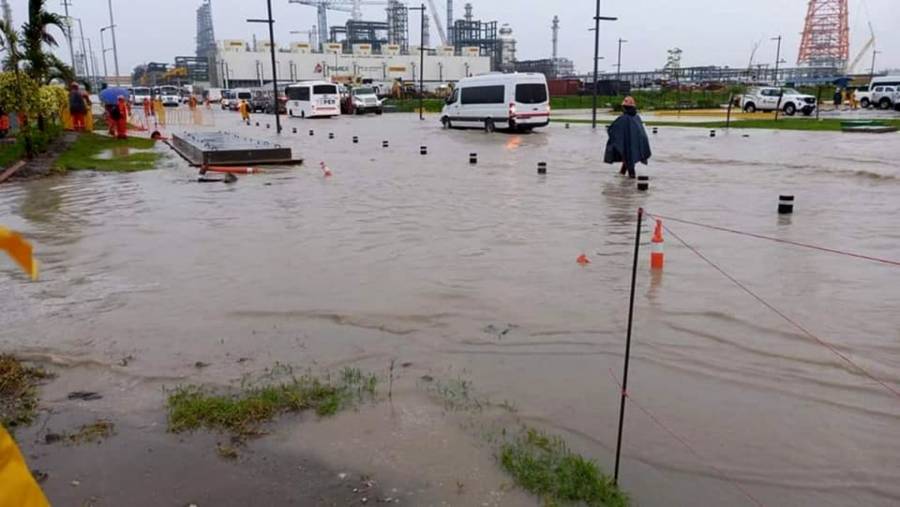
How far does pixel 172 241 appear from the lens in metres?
9.81

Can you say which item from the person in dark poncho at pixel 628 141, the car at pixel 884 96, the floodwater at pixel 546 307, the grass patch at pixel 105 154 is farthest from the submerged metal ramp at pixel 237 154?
the car at pixel 884 96

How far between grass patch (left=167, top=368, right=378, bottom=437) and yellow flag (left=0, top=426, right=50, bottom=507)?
2.14m

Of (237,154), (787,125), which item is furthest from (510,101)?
(237,154)

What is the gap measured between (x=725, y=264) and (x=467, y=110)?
26.0m

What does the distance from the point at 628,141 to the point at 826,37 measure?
492 ft

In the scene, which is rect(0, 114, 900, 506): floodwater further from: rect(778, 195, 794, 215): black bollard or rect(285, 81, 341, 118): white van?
rect(285, 81, 341, 118): white van

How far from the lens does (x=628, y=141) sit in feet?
51.0

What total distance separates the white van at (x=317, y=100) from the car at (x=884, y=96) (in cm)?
3465

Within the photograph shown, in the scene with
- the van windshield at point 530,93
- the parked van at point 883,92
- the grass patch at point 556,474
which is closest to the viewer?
the grass patch at point 556,474

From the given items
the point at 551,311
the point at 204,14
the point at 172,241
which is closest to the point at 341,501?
the point at 551,311

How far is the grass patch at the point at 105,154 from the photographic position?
18.1m

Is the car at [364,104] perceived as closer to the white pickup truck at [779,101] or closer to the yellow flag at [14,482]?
the white pickup truck at [779,101]

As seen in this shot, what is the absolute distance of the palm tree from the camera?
2047 cm

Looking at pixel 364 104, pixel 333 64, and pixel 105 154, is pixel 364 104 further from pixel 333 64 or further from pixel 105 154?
pixel 333 64
